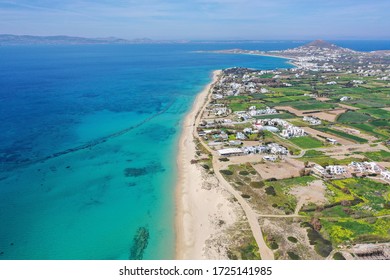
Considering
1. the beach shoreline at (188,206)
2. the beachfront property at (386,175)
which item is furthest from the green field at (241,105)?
the beachfront property at (386,175)

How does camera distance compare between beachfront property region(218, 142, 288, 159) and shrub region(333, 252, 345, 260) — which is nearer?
shrub region(333, 252, 345, 260)

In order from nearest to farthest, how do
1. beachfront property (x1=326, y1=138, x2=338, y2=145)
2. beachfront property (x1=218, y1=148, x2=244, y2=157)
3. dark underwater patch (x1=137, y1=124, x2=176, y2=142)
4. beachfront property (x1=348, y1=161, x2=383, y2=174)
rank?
1. beachfront property (x1=348, y1=161, x2=383, y2=174)
2. beachfront property (x1=218, y1=148, x2=244, y2=157)
3. beachfront property (x1=326, y1=138, x2=338, y2=145)
4. dark underwater patch (x1=137, y1=124, x2=176, y2=142)

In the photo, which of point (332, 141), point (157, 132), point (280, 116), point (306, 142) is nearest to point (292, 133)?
point (306, 142)

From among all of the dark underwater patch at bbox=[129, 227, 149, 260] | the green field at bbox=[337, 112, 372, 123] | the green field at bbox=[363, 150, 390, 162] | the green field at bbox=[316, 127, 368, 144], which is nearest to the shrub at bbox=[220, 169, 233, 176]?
the dark underwater patch at bbox=[129, 227, 149, 260]

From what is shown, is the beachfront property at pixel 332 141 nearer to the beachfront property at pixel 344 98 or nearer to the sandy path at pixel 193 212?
the sandy path at pixel 193 212

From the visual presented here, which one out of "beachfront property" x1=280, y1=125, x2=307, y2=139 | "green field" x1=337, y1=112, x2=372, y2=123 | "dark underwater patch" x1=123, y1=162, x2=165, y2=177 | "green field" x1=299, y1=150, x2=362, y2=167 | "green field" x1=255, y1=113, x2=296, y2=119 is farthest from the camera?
"green field" x1=255, y1=113, x2=296, y2=119

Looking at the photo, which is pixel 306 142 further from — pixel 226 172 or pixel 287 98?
pixel 287 98

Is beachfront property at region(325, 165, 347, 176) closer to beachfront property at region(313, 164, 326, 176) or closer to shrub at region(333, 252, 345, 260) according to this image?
A: beachfront property at region(313, 164, 326, 176)

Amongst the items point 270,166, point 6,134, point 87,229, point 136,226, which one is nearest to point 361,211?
point 270,166
